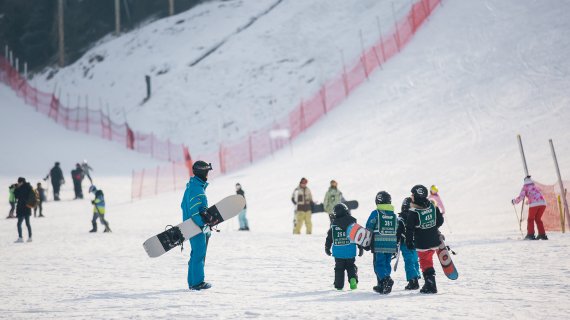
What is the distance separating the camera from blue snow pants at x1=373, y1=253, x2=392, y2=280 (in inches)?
279

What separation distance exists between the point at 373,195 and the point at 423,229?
11287mm

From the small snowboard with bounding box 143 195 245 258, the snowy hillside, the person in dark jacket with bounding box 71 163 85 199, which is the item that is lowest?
the small snowboard with bounding box 143 195 245 258

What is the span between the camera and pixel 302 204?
48.4ft

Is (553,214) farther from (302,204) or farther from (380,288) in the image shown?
(380,288)

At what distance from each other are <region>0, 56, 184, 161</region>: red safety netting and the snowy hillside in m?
1.09

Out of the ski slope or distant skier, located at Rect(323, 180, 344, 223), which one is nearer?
the ski slope

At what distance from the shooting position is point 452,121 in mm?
22938

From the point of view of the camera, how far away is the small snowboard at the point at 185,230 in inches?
281

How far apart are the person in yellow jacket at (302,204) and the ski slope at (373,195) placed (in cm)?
72

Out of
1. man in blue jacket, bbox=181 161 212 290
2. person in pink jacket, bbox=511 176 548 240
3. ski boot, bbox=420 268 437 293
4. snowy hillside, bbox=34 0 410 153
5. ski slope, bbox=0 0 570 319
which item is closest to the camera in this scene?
ski slope, bbox=0 0 570 319

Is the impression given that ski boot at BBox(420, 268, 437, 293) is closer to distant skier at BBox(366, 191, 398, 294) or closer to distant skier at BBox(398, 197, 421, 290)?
distant skier at BBox(398, 197, 421, 290)

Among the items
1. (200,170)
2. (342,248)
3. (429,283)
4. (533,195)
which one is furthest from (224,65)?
(429,283)

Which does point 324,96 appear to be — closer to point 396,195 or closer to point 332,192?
point 396,195

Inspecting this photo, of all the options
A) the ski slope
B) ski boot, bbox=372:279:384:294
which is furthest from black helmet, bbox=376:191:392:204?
the ski slope
